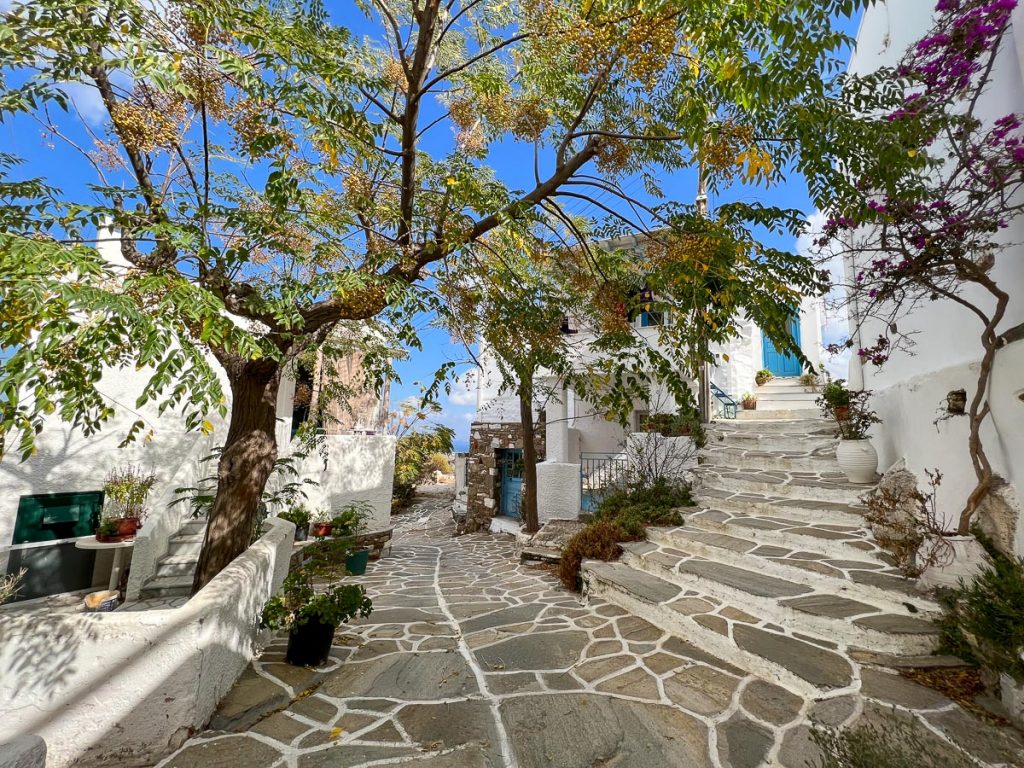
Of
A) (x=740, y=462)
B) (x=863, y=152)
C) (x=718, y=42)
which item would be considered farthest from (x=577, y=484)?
(x=718, y=42)

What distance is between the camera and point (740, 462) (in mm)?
7531

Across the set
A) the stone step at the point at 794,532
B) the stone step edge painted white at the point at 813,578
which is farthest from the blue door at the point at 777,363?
the stone step edge painted white at the point at 813,578

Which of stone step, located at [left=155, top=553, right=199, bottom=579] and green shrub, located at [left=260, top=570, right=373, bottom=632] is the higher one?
green shrub, located at [left=260, top=570, right=373, bottom=632]

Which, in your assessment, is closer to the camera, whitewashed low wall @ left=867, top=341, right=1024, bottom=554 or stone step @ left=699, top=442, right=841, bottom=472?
whitewashed low wall @ left=867, top=341, right=1024, bottom=554

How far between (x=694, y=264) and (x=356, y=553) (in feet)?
23.6

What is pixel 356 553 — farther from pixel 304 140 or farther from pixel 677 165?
pixel 677 165

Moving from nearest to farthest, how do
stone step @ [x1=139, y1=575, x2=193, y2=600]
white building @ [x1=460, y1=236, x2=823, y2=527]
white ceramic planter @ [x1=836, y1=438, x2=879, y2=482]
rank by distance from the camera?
white ceramic planter @ [x1=836, y1=438, x2=879, y2=482], stone step @ [x1=139, y1=575, x2=193, y2=600], white building @ [x1=460, y1=236, x2=823, y2=527]

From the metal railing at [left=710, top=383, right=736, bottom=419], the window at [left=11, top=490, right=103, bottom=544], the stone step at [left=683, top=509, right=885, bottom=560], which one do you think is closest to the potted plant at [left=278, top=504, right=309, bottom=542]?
the window at [left=11, top=490, right=103, bottom=544]

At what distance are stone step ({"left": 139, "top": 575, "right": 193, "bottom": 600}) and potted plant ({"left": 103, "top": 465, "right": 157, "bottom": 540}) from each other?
2.35ft

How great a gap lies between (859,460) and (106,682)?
24.3ft

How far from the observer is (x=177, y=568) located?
6211 mm

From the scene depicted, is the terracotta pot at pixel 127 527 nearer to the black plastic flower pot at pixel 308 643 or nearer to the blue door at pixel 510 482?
the black plastic flower pot at pixel 308 643

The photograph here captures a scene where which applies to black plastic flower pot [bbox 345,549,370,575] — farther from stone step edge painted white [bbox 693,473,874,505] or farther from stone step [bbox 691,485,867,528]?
stone step edge painted white [bbox 693,473,874,505]

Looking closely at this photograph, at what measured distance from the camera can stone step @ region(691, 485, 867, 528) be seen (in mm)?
5047
